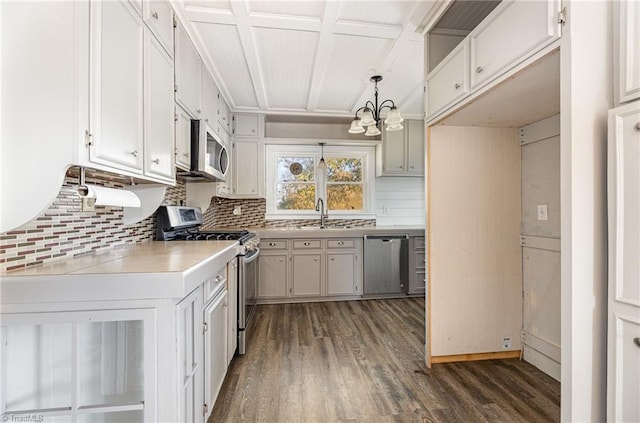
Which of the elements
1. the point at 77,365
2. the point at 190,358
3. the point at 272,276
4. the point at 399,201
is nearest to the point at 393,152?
the point at 399,201

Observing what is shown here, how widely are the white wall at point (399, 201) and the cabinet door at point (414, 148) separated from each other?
1.07ft

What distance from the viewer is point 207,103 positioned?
263 centimetres

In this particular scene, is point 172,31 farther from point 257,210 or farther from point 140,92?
point 257,210

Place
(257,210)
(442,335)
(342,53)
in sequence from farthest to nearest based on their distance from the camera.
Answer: (257,210) → (342,53) → (442,335)

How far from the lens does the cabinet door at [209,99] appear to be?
8.31 feet

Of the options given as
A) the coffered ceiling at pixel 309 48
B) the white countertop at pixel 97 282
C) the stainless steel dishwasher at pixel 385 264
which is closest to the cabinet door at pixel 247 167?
the coffered ceiling at pixel 309 48

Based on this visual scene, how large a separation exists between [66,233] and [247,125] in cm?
275

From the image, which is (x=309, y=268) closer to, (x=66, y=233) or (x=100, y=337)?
(x=66, y=233)

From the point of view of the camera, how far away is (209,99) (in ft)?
8.83

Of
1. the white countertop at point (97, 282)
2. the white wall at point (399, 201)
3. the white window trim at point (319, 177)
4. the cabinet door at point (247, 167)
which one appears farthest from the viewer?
the white wall at point (399, 201)

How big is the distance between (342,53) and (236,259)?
193cm

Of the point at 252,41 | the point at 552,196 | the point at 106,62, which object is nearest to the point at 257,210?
the point at 252,41

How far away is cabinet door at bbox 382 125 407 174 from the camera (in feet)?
13.3

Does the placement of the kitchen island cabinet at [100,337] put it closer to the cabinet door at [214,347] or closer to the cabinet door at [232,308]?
the cabinet door at [214,347]
